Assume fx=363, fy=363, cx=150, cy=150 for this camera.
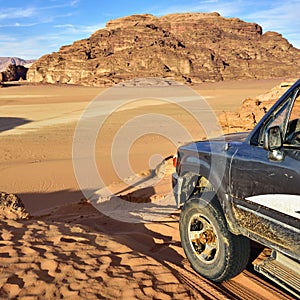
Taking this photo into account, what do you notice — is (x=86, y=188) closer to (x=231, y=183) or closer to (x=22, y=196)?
(x=22, y=196)

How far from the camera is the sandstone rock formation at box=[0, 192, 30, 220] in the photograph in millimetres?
7188

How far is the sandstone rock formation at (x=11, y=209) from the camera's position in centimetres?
719

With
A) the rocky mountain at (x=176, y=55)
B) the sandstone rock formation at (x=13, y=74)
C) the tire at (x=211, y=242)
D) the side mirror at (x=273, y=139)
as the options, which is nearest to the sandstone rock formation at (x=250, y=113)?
the tire at (x=211, y=242)

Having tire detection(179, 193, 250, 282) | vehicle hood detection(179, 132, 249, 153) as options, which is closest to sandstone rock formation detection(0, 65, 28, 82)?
vehicle hood detection(179, 132, 249, 153)

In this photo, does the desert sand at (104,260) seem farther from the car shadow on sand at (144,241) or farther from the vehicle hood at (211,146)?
the vehicle hood at (211,146)

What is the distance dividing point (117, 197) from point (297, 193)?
728 centimetres

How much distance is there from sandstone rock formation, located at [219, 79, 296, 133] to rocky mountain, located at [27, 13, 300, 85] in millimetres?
79745

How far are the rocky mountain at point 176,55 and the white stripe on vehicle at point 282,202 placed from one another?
93168 mm

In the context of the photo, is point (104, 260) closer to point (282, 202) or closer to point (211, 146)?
point (211, 146)

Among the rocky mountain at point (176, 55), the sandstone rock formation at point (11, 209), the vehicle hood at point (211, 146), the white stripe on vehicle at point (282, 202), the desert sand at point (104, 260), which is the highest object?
the rocky mountain at point (176, 55)

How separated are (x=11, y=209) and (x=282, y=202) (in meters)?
5.84

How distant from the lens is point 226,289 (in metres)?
3.84

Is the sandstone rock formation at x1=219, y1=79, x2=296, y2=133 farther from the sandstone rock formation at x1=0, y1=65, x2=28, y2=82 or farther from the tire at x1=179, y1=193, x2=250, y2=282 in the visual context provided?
the sandstone rock formation at x1=0, y1=65, x2=28, y2=82

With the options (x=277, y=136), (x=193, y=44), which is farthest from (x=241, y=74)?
(x=277, y=136)
